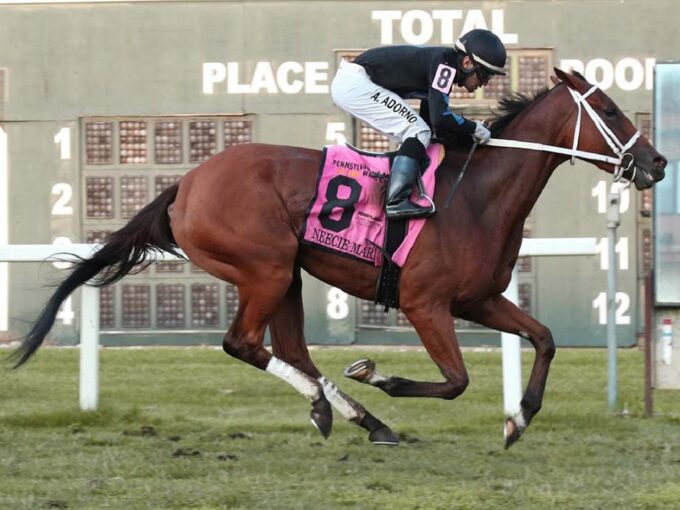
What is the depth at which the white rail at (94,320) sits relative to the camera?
783 cm

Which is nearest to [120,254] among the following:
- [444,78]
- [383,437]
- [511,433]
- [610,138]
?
[383,437]

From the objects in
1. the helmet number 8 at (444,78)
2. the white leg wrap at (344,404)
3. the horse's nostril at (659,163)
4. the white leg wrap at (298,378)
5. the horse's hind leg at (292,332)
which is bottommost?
the white leg wrap at (344,404)

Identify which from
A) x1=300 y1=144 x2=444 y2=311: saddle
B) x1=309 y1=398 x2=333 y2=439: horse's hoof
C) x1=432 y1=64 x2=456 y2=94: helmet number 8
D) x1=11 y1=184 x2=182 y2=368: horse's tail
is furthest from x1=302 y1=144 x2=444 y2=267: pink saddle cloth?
x1=11 y1=184 x2=182 y2=368: horse's tail

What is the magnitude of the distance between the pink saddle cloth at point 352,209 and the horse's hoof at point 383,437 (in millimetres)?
825

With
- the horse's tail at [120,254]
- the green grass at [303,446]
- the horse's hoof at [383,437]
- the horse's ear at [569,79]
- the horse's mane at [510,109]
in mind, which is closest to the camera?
the green grass at [303,446]

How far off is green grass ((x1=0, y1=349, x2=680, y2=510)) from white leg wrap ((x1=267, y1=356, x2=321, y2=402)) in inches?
11.6

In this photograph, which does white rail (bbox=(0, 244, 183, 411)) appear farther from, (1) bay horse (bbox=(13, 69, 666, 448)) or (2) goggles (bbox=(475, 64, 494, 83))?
(2) goggles (bbox=(475, 64, 494, 83))

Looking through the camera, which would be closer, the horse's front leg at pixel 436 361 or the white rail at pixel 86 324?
the horse's front leg at pixel 436 361

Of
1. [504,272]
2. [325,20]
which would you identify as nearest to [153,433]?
[504,272]

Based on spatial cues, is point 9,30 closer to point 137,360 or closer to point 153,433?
point 137,360

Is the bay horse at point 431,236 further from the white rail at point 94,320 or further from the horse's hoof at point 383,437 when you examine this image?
the white rail at point 94,320

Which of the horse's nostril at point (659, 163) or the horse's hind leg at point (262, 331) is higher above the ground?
the horse's nostril at point (659, 163)

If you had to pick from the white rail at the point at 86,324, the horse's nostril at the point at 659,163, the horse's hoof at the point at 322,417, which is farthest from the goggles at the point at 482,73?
the white rail at the point at 86,324

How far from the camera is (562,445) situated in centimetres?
705
